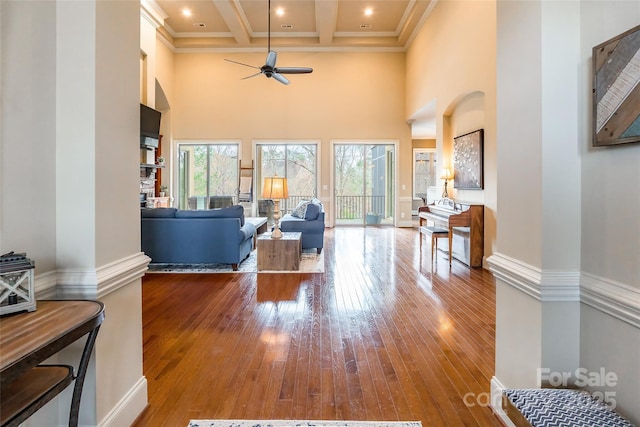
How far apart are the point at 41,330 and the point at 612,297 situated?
194 cm

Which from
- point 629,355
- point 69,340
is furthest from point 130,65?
point 629,355

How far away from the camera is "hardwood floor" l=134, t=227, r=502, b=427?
1.76 metres

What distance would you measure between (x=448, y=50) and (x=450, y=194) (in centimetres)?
275

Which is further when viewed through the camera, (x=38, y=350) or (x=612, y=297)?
(x=612, y=297)

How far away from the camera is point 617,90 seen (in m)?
1.18

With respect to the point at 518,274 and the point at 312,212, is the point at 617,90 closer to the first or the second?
the point at 518,274

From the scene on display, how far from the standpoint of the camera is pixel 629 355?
118 cm

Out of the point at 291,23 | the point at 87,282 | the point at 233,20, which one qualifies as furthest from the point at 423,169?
the point at 87,282

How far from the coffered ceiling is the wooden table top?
7.70m

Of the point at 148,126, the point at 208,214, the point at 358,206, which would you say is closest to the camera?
the point at 208,214

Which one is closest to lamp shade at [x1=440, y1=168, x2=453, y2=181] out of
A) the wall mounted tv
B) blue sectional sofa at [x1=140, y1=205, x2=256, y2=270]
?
blue sectional sofa at [x1=140, y1=205, x2=256, y2=270]

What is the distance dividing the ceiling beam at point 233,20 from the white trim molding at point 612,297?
322 inches

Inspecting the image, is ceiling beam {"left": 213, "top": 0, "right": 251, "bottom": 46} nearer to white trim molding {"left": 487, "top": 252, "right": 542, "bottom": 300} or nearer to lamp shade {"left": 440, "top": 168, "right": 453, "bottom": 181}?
lamp shade {"left": 440, "top": 168, "right": 453, "bottom": 181}

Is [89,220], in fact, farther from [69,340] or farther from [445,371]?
[445,371]
